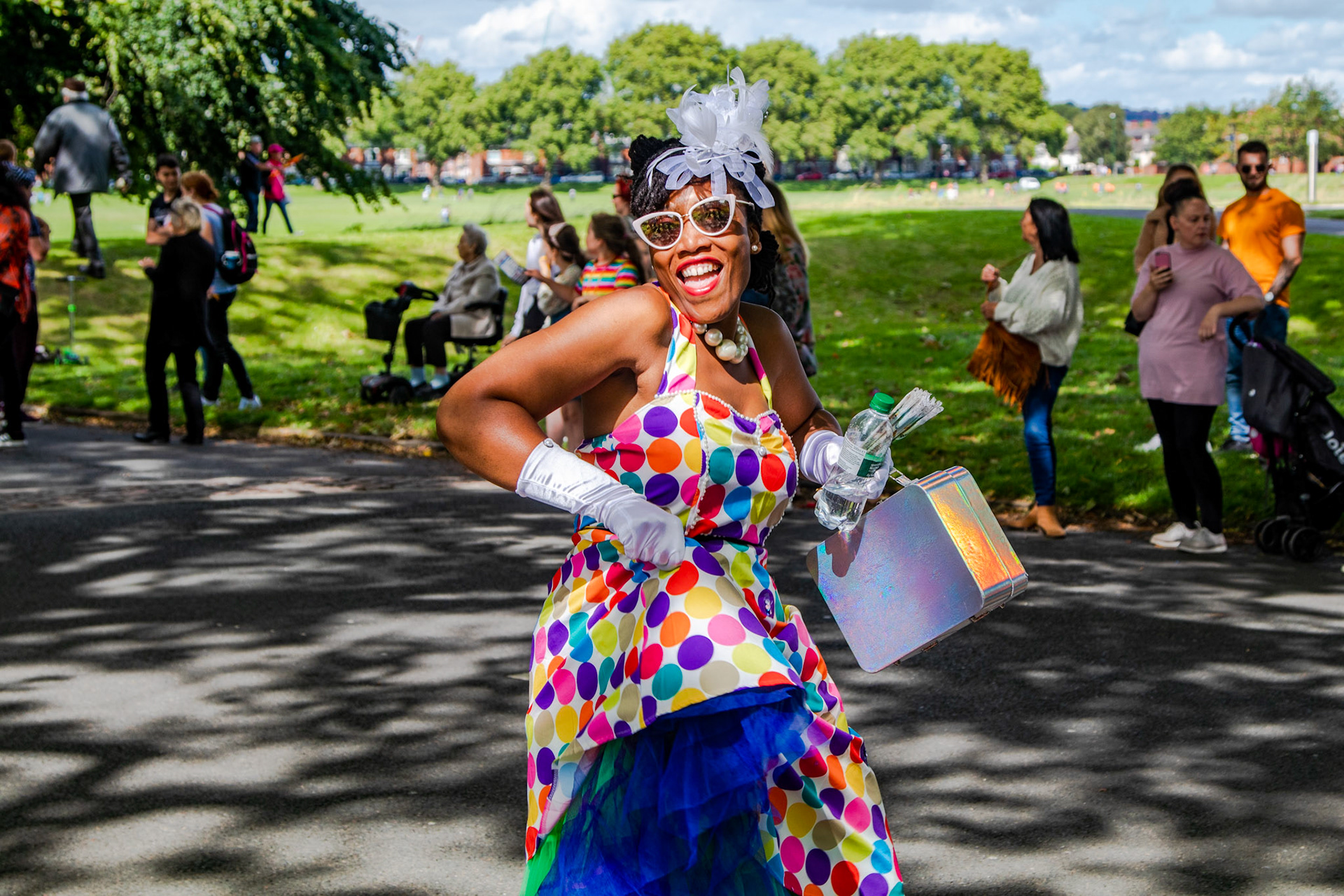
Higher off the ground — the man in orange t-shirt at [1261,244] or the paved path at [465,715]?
the man in orange t-shirt at [1261,244]

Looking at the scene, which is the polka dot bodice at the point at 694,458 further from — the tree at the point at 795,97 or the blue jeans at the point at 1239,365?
the tree at the point at 795,97

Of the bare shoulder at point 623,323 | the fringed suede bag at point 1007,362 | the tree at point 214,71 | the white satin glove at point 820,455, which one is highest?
the tree at point 214,71

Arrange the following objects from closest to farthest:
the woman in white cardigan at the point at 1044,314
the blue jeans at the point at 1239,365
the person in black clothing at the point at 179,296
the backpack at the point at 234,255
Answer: the woman in white cardigan at the point at 1044,314, the blue jeans at the point at 1239,365, the person in black clothing at the point at 179,296, the backpack at the point at 234,255

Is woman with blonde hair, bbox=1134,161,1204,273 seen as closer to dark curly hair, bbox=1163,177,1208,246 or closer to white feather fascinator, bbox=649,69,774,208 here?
dark curly hair, bbox=1163,177,1208,246

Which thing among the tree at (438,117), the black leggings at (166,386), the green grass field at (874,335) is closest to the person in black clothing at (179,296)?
the black leggings at (166,386)

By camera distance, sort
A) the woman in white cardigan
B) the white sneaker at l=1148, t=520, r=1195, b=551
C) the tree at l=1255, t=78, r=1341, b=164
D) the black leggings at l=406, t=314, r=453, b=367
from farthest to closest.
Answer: the tree at l=1255, t=78, r=1341, b=164 → the black leggings at l=406, t=314, r=453, b=367 → the woman in white cardigan → the white sneaker at l=1148, t=520, r=1195, b=551

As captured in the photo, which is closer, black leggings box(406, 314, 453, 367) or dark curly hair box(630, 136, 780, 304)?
dark curly hair box(630, 136, 780, 304)

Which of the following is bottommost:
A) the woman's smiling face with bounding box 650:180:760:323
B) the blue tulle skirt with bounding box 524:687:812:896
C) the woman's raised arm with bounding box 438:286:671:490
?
the blue tulle skirt with bounding box 524:687:812:896

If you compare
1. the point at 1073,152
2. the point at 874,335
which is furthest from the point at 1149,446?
the point at 1073,152

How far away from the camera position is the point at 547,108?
356 feet

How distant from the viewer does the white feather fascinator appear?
2.85 m

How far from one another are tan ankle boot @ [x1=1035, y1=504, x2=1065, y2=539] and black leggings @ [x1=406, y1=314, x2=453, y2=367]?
6012 mm

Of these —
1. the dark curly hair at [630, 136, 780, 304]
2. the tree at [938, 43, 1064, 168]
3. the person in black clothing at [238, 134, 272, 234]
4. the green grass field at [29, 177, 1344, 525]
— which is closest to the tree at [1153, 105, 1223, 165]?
the tree at [938, 43, 1064, 168]

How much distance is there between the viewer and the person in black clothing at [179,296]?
10750mm
